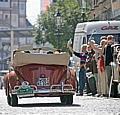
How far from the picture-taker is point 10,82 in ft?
57.5

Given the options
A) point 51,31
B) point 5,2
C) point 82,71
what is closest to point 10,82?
point 82,71

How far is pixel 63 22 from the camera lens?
55156 mm

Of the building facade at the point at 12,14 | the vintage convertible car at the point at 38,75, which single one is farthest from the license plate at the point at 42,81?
the building facade at the point at 12,14

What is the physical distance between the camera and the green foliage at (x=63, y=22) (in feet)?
186

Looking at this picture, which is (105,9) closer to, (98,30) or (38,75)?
(98,30)

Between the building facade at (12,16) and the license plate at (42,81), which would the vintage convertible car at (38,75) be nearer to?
the license plate at (42,81)

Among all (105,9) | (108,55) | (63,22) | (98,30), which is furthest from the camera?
(105,9)

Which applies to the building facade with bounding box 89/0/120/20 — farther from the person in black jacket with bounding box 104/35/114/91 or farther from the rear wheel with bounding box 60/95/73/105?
the rear wheel with bounding box 60/95/73/105

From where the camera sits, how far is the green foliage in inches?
2233

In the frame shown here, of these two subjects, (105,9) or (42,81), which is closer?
(42,81)

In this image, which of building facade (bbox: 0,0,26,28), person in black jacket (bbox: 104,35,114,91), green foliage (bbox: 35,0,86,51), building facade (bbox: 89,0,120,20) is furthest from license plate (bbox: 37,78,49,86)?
building facade (bbox: 0,0,26,28)

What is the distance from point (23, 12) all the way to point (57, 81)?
445ft

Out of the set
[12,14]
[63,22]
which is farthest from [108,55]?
[12,14]

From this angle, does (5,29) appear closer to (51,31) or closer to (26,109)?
(51,31)
